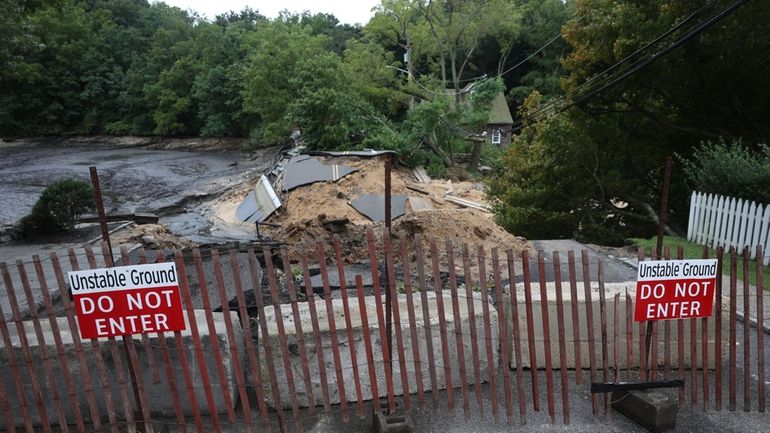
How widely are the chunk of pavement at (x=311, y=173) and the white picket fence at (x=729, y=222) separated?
11909mm

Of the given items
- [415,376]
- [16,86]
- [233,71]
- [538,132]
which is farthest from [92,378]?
[16,86]

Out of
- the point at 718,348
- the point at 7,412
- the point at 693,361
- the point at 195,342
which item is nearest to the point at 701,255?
the point at 718,348

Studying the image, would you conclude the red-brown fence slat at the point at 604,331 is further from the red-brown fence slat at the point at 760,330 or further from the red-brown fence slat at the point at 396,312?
the red-brown fence slat at the point at 396,312

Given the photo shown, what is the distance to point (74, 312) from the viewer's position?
3.89 m

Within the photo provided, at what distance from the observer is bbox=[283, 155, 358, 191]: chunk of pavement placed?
18.9 m

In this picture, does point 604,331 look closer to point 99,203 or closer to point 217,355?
point 217,355

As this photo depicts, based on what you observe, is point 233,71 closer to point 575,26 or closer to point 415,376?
point 575,26

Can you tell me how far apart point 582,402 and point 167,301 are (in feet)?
11.9

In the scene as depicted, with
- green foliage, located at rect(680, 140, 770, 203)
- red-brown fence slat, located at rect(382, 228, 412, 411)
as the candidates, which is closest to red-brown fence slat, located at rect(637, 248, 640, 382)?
red-brown fence slat, located at rect(382, 228, 412, 411)

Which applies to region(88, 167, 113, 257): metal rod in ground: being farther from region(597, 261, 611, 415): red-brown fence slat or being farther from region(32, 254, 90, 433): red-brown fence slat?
region(597, 261, 611, 415): red-brown fence slat

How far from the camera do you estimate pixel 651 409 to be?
13.5 feet

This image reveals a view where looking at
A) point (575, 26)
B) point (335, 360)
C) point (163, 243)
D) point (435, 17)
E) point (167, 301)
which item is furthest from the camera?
point (435, 17)

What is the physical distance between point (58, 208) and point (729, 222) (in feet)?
47.9

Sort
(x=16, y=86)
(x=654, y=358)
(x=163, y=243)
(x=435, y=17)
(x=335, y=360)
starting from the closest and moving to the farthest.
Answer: (x=335, y=360) → (x=654, y=358) → (x=163, y=243) → (x=435, y=17) → (x=16, y=86)
